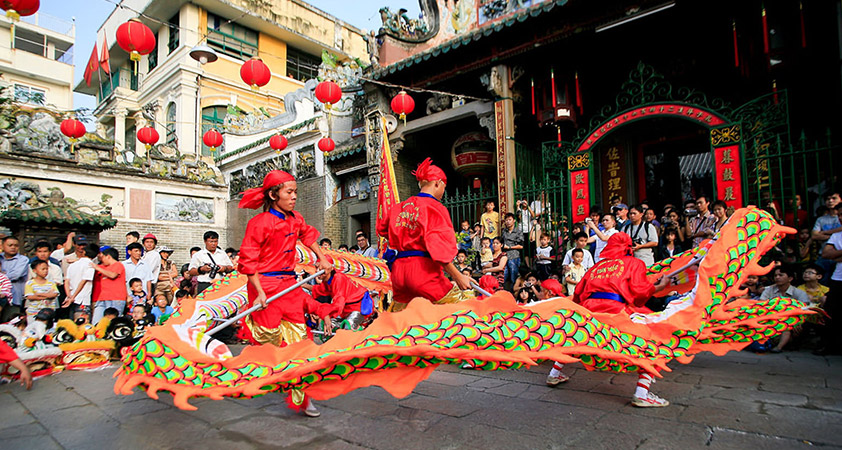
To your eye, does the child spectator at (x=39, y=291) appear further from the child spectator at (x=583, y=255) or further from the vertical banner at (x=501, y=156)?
the vertical banner at (x=501, y=156)

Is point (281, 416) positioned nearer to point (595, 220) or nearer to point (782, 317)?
point (782, 317)

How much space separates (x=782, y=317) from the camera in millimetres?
3357

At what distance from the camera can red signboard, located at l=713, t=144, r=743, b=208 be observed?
263 inches

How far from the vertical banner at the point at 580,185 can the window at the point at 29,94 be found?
2398 centimetres

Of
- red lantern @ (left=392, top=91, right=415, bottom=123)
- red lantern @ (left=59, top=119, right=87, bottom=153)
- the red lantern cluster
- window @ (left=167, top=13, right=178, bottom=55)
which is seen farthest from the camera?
window @ (left=167, top=13, right=178, bottom=55)

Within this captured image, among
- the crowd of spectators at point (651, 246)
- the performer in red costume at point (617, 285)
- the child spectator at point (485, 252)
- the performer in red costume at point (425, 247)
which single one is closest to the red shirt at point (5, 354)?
the performer in red costume at point (425, 247)

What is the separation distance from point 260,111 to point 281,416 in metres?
17.8

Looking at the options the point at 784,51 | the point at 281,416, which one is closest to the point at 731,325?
the point at 281,416

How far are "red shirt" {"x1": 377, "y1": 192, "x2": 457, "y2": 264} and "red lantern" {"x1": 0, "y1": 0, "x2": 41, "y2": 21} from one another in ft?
16.3

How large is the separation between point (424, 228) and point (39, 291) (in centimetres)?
564

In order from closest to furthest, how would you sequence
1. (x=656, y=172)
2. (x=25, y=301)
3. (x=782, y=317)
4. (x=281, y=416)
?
(x=281, y=416) < (x=782, y=317) < (x=25, y=301) < (x=656, y=172)

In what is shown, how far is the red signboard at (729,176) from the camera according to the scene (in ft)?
22.0

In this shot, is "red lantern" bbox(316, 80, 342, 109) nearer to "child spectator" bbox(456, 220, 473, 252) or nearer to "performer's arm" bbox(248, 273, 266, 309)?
"child spectator" bbox(456, 220, 473, 252)

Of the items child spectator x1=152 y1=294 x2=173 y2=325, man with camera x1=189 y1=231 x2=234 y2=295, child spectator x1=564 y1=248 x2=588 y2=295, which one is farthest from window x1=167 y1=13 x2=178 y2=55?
child spectator x1=564 y1=248 x2=588 y2=295
